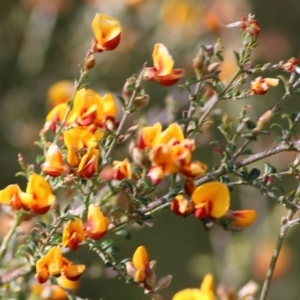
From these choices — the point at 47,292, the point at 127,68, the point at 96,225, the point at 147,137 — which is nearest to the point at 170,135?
the point at 147,137

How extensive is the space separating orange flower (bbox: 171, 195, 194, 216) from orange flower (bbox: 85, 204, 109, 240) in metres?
0.08

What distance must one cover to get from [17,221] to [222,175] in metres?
0.25

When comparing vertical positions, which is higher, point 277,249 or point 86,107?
point 86,107

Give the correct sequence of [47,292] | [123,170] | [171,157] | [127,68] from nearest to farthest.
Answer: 1. [171,157]
2. [123,170]
3. [47,292]
4. [127,68]

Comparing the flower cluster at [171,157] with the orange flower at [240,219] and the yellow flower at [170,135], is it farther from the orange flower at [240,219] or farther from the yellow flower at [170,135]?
the orange flower at [240,219]

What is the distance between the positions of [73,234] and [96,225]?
25 millimetres

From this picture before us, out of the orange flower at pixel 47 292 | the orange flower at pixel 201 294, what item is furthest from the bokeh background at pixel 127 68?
the orange flower at pixel 201 294

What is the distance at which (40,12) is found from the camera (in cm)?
180

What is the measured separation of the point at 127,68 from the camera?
188 centimetres

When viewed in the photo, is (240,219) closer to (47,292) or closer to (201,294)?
(201,294)

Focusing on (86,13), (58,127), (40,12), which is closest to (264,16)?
(86,13)

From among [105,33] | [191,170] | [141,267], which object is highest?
[105,33]

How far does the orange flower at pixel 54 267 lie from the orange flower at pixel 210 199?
136mm

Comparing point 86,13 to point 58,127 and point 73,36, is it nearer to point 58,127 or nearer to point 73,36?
point 73,36
